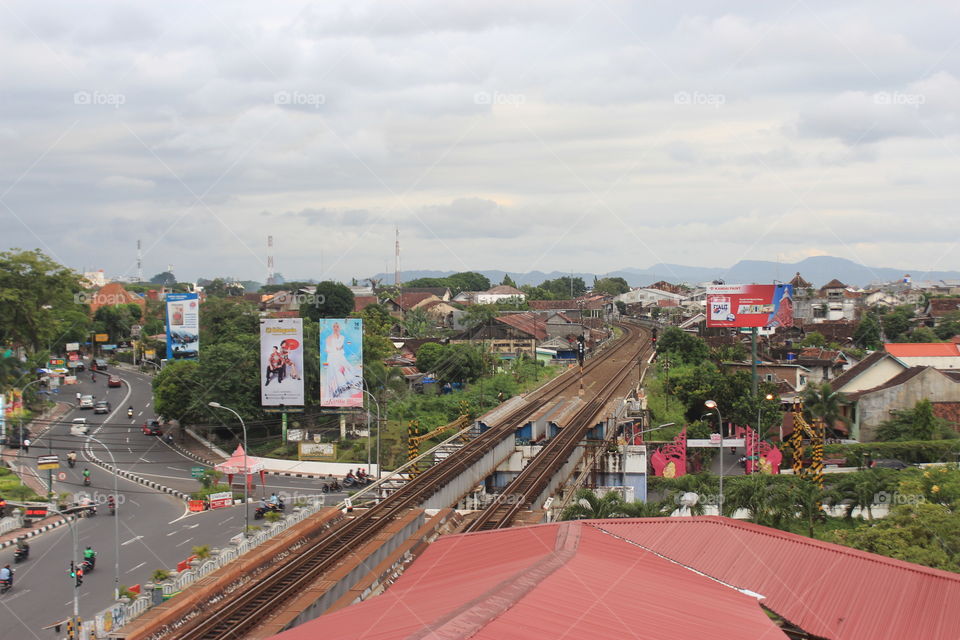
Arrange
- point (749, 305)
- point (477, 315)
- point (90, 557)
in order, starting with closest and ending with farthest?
point (90, 557) < point (749, 305) < point (477, 315)

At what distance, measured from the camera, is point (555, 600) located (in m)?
8.73

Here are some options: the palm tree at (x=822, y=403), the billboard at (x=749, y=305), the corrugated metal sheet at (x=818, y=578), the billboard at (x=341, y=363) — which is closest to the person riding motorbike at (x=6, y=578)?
the corrugated metal sheet at (x=818, y=578)

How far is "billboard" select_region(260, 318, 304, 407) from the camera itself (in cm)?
3872

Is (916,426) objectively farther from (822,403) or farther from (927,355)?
(927,355)

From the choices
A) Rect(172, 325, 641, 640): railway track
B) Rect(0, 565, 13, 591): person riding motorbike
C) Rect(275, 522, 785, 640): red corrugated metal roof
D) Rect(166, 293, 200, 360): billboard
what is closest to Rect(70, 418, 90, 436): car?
Rect(166, 293, 200, 360): billboard

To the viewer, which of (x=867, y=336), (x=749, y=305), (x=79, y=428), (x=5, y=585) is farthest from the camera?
(x=867, y=336)

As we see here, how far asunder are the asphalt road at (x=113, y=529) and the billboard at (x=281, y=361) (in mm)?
5106

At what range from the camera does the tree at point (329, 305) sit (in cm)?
8050

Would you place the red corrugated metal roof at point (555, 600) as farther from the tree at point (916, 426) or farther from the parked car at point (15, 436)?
the parked car at point (15, 436)

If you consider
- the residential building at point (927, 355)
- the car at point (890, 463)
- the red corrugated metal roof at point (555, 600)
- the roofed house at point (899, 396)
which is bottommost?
the car at point (890, 463)

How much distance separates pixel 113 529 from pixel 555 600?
2219 centimetres

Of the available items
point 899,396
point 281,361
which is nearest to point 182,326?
point 281,361

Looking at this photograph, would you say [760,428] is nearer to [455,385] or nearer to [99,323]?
[455,385]

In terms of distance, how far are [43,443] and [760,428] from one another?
34603 millimetres
